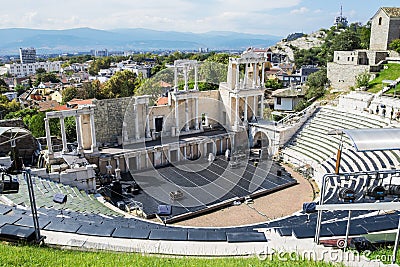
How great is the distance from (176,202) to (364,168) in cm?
944

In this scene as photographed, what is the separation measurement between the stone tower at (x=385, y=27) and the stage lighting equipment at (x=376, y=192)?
3597 cm

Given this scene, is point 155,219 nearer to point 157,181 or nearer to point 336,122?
point 157,181

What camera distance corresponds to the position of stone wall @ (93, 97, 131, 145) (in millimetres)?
20609

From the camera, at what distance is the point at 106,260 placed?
5246 millimetres

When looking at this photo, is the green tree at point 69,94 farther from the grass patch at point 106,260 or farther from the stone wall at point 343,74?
the grass patch at point 106,260

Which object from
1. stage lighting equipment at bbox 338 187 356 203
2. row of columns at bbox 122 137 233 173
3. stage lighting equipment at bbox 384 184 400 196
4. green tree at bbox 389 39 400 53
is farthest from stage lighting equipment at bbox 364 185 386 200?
green tree at bbox 389 39 400 53

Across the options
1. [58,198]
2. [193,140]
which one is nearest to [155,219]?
[58,198]

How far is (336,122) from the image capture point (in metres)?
22.3

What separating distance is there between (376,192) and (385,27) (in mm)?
36659

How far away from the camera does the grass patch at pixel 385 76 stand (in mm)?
27234

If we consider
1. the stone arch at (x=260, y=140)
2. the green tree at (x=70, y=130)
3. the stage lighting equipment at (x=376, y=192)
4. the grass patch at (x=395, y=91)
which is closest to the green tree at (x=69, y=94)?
the green tree at (x=70, y=130)

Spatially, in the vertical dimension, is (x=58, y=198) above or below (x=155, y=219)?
above

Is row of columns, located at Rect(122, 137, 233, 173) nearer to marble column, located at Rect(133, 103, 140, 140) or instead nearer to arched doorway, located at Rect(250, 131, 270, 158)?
marble column, located at Rect(133, 103, 140, 140)

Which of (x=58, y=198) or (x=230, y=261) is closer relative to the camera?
(x=230, y=261)
